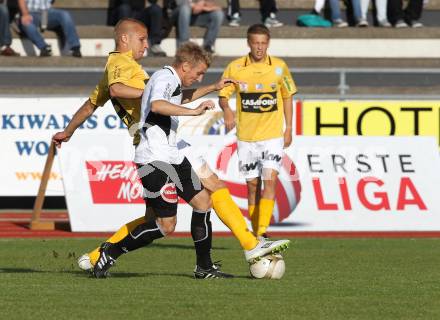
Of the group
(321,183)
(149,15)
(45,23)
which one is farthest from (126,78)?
(45,23)

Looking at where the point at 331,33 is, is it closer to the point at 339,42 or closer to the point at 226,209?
the point at 339,42

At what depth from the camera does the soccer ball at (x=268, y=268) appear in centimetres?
949

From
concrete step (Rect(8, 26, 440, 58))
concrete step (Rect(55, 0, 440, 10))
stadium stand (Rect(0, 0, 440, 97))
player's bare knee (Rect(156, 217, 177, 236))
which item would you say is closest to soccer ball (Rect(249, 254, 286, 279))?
player's bare knee (Rect(156, 217, 177, 236))

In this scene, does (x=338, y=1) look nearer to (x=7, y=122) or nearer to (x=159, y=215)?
(x=7, y=122)

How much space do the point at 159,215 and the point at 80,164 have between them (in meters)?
6.01

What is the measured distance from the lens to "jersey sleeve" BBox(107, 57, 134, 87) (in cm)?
943

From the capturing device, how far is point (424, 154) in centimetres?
1524

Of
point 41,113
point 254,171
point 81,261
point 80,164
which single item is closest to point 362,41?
point 41,113

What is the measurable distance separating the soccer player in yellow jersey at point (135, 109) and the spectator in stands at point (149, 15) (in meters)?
11.0

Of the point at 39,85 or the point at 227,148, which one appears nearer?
the point at 227,148

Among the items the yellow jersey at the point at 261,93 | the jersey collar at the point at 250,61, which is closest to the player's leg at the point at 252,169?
the yellow jersey at the point at 261,93

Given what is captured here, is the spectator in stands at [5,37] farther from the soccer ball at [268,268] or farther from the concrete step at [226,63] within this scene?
the soccer ball at [268,268]

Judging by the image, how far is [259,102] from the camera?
12656mm

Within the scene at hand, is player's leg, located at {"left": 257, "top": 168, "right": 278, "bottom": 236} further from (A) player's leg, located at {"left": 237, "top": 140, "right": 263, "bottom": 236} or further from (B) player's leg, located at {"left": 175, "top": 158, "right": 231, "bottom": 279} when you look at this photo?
(B) player's leg, located at {"left": 175, "top": 158, "right": 231, "bottom": 279}
